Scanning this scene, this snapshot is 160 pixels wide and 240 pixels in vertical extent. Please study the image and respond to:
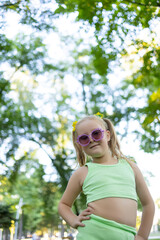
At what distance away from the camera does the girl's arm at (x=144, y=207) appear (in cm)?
201

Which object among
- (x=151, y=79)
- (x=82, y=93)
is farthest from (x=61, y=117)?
(x=151, y=79)

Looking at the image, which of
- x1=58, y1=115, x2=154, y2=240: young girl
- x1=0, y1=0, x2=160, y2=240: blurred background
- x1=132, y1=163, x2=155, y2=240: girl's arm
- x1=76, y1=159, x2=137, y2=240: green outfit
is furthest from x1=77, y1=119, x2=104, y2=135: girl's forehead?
x1=0, y1=0, x2=160, y2=240: blurred background

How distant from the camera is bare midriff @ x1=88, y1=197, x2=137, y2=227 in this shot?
184cm

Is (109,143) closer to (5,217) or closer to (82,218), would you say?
(82,218)

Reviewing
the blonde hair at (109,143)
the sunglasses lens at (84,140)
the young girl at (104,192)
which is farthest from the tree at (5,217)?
the sunglasses lens at (84,140)

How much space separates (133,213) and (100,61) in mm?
3263

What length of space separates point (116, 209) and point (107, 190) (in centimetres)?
13

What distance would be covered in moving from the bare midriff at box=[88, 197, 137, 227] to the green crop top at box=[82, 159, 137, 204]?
0.03 metres

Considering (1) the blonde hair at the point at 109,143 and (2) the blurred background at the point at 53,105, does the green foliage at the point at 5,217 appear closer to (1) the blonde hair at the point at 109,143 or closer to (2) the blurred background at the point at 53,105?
(2) the blurred background at the point at 53,105

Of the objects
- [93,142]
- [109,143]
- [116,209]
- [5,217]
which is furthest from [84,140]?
[5,217]

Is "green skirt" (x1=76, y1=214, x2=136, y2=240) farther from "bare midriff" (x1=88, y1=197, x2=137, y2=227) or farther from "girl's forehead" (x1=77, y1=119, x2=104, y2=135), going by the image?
"girl's forehead" (x1=77, y1=119, x2=104, y2=135)

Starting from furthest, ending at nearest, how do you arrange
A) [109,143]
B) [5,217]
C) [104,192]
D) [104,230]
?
1. [5,217]
2. [109,143]
3. [104,192]
4. [104,230]

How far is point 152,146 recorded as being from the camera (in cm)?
1152

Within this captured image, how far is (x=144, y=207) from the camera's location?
6.90 ft
